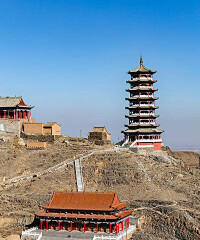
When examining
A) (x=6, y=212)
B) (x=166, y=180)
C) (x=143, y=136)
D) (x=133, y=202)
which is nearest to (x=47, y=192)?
(x=6, y=212)

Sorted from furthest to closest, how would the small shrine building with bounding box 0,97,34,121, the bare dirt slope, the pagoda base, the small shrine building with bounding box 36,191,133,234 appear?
the small shrine building with bounding box 0,97,34,121
the pagoda base
the bare dirt slope
the small shrine building with bounding box 36,191,133,234

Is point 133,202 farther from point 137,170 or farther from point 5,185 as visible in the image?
point 5,185

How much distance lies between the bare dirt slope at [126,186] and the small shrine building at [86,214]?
417 centimetres

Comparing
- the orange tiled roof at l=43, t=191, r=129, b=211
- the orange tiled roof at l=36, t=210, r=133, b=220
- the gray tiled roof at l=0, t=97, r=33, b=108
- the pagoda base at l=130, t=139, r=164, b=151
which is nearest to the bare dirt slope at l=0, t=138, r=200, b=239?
the pagoda base at l=130, t=139, r=164, b=151

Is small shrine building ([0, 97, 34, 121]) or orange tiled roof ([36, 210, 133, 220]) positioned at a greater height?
small shrine building ([0, 97, 34, 121])

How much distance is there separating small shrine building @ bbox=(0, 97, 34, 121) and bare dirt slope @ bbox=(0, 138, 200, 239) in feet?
35.1

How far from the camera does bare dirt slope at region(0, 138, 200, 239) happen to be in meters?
74.7

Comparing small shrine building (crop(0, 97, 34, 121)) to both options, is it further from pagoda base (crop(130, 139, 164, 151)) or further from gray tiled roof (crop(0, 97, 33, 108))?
pagoda base (crop(130, 139, 164, 151))

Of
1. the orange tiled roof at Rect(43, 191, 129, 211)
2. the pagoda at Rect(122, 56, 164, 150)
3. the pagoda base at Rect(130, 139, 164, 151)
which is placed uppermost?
the pagoda at Rect(122, 56, 164, 150)

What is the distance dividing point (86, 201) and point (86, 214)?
2.27m

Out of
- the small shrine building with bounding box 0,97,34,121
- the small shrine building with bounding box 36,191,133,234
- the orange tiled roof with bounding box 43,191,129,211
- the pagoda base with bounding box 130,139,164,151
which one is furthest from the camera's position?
the small shrine building with bounding box 0,97,34,121

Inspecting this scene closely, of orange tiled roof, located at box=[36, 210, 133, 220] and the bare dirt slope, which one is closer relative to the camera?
orange tiled roof, located at box=[36, 210, 133, 220]

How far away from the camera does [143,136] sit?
10412 centimetres

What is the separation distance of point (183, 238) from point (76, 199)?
1573 centimetres
